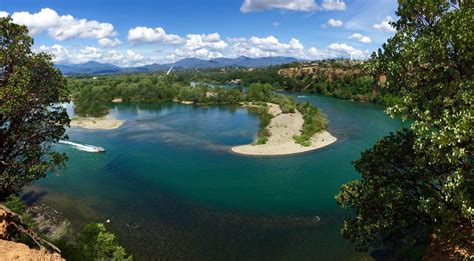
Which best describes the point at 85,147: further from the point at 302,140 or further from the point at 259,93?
the point at 259,93

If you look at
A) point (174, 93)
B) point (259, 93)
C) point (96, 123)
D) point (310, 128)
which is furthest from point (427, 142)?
point (174, 93)

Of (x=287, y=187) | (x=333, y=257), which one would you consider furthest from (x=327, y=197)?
(x=333, y=257)

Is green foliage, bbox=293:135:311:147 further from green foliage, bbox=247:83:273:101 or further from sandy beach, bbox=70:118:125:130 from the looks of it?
green foliage, bbox=247:83:273:101

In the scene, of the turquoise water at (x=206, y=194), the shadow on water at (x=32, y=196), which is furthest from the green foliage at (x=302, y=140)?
the shadow on water at (x=32, y=196)

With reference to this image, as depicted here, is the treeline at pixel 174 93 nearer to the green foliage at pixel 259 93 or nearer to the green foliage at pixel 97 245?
the green foliage at pixel 259 93

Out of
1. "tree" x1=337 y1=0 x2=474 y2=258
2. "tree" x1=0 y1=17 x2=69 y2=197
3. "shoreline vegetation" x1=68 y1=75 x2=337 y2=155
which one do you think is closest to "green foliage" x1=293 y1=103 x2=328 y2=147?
"shoreline vegetation" x1=68 y1=75 x2=337 y2=155
